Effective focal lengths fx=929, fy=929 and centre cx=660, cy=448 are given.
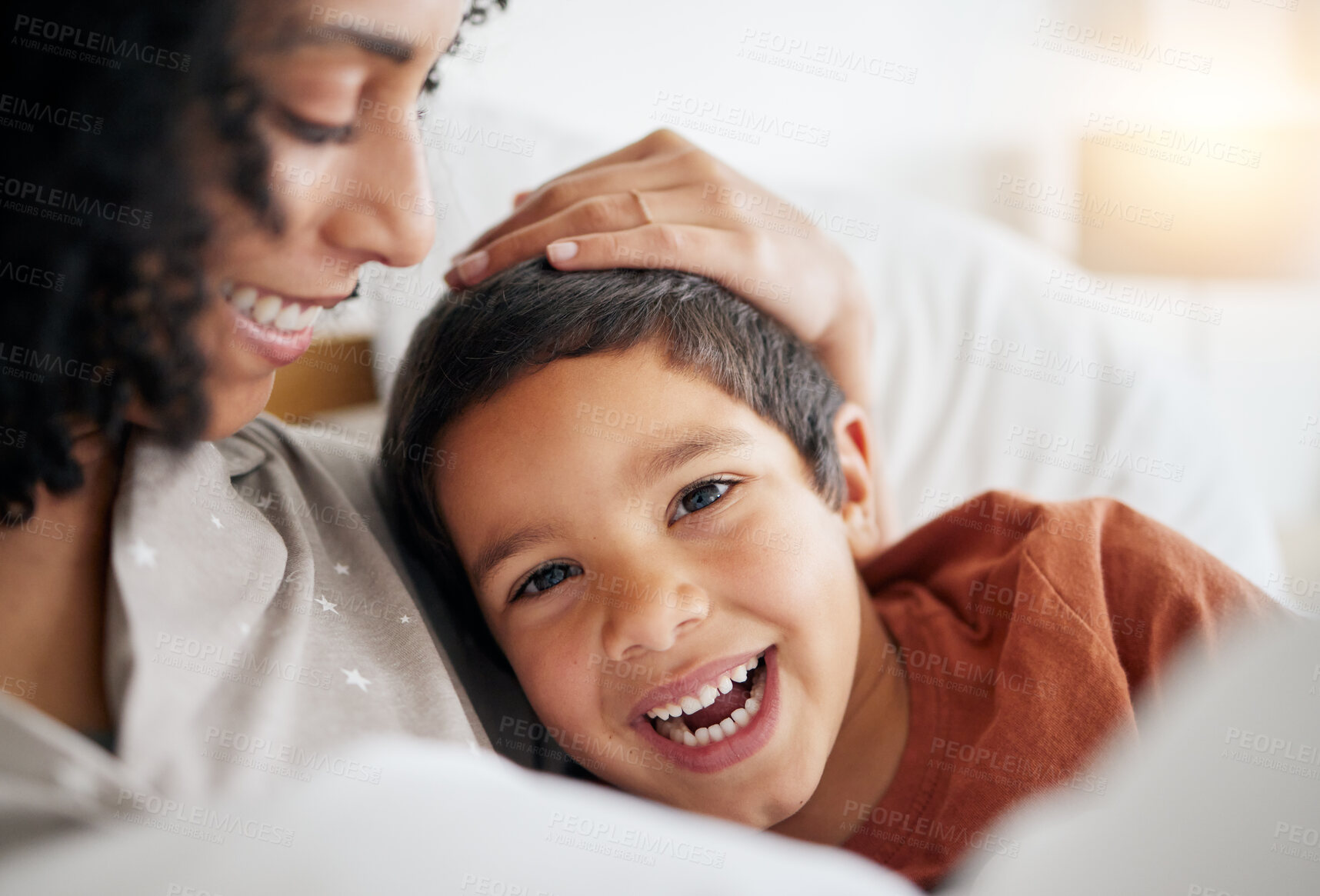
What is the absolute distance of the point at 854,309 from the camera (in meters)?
1.12

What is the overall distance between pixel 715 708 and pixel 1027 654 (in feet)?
0.90

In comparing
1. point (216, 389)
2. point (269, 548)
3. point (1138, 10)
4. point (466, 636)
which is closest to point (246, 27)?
point (216, 389)

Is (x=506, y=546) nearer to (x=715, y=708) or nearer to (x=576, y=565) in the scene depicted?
(x=576, y=565)

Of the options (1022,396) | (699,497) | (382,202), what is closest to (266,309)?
(382,202)

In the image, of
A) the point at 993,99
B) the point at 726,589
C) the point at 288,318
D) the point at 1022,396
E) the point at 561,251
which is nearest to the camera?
the point at 288,318

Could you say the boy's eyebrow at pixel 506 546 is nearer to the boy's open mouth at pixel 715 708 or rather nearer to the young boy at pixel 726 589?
the young boy at pixel 726 589

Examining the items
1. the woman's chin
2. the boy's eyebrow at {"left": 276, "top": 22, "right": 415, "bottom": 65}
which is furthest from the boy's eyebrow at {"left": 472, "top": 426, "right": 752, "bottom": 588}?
the boy's eyebrow at {"left": 276, "top": 22, "right": 415, "bottom": 65}

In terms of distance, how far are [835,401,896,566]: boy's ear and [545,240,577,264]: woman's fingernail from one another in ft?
1.13

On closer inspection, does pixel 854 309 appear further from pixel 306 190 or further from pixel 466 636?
pixel 306 190

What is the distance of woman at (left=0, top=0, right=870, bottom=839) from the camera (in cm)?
52

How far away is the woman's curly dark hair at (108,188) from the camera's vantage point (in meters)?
0.52

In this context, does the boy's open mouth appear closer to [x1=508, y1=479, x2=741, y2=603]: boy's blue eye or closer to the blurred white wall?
[x1=508, y1=479, x2=741, y2=603]: boy's blue eye

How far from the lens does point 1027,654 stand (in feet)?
2.65

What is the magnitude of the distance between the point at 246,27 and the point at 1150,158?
238 cm
